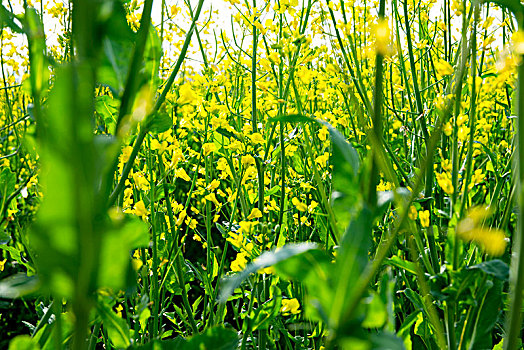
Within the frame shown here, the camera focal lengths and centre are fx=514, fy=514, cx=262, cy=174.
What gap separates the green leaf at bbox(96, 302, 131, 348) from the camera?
63 cm

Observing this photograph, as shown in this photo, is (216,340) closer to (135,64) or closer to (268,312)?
(135,64)

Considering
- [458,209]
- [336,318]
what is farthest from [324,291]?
[458,209]

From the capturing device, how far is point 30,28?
0.44 m

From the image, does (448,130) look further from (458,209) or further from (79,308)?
(79,308)

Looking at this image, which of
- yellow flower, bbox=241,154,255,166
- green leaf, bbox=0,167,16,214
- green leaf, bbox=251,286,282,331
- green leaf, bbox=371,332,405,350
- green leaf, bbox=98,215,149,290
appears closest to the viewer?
green leaf, bbox=98,215,149,290

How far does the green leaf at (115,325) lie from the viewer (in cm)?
63

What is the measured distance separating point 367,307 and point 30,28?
0.38 metres

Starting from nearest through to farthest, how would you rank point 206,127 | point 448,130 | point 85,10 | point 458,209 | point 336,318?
point 85,10, point 336,318, point 458,209, point 448,130, point 206,127

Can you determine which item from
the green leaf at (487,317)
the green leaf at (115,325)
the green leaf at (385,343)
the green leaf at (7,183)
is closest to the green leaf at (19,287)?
the green leaf at (115,325)

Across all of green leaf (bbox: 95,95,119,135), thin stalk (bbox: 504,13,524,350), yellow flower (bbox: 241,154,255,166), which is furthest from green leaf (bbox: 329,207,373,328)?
yellow flower (bbox: 241,154,255,166)

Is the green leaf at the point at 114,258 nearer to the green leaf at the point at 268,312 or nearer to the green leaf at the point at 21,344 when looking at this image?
the green leaf at the point at 21,344

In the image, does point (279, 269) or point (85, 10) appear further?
point (279, 269)

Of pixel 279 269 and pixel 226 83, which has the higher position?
pixel 226 83

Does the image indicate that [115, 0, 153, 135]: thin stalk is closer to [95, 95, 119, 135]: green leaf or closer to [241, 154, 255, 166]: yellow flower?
[95, 95, 119, 135]: green leaf
